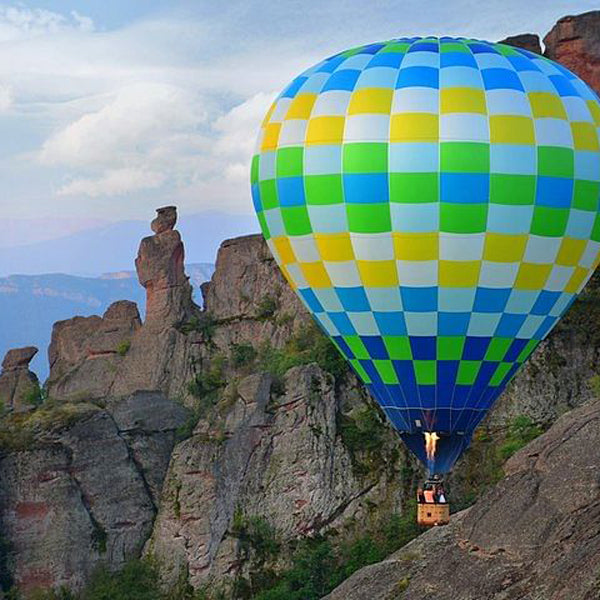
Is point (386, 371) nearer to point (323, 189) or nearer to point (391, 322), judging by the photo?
point (391, 322)

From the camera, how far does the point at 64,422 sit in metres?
36.3

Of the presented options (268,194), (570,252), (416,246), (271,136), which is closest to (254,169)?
(268,194)

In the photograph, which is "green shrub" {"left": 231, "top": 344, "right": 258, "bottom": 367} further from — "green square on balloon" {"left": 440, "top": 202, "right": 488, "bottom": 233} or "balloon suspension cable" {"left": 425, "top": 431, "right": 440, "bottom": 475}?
"green square on balloon" {"left": 440, "top": 202, "right": 488, "bottom": 233}

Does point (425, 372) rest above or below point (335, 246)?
below

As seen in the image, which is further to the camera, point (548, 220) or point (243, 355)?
point (243, 355)

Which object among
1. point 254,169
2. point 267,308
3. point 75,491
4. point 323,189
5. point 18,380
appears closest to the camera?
point 323,189

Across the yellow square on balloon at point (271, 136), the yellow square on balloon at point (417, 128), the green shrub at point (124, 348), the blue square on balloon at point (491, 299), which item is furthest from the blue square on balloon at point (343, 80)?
the green shrub at point (124, 348)

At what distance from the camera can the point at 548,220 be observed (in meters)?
21.7

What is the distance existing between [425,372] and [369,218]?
8.88 ft

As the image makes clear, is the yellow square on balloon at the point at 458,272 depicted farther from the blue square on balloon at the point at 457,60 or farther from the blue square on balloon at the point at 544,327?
the blue square on balloon at the point at 457,60

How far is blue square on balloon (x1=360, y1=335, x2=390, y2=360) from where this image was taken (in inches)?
884

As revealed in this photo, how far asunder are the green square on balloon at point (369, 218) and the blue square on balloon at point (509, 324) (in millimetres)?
2526

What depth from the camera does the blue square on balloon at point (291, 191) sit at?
22344 millimetres

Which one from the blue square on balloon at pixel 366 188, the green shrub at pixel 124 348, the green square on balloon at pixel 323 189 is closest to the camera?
the blue square on balloon at pixel 366 188
